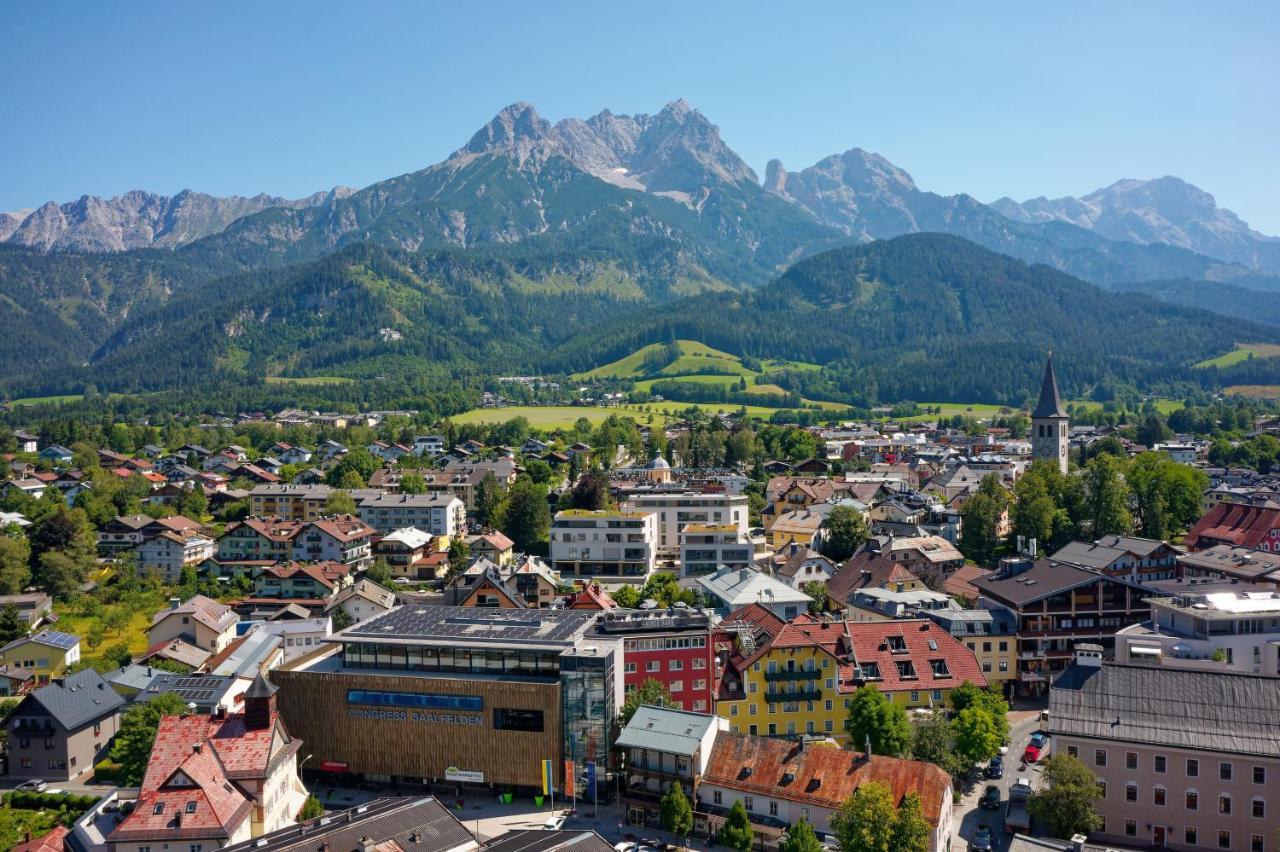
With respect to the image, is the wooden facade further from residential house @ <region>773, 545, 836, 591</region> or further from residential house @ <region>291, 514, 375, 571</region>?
residential house @ <region>291, 514, 375, 571</region>

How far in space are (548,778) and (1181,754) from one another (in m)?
23.6

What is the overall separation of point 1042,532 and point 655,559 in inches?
1208

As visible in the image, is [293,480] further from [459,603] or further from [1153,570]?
[1153,570]

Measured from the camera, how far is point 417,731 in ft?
144

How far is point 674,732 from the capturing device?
4100 centimetres

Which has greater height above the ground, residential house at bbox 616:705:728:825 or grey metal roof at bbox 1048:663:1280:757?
grey metal roof at bbox 1048:663:1280:757

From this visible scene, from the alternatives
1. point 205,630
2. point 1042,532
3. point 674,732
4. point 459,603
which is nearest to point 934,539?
point 1042,532

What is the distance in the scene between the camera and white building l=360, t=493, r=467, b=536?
96.1 m

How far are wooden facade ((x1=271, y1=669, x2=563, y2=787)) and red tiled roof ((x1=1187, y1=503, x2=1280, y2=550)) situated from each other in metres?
53.1

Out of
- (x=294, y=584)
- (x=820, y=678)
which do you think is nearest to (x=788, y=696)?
(x=820, y=678)

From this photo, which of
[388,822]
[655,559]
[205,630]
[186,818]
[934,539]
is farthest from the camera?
[655,559]

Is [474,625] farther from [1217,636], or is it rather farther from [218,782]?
[1217,636]

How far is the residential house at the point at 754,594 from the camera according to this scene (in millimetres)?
61844

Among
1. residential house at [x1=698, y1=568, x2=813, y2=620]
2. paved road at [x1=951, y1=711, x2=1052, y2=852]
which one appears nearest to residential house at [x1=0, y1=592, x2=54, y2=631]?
residential house at [x1=698, y1=568, x2=813, y2=620]
